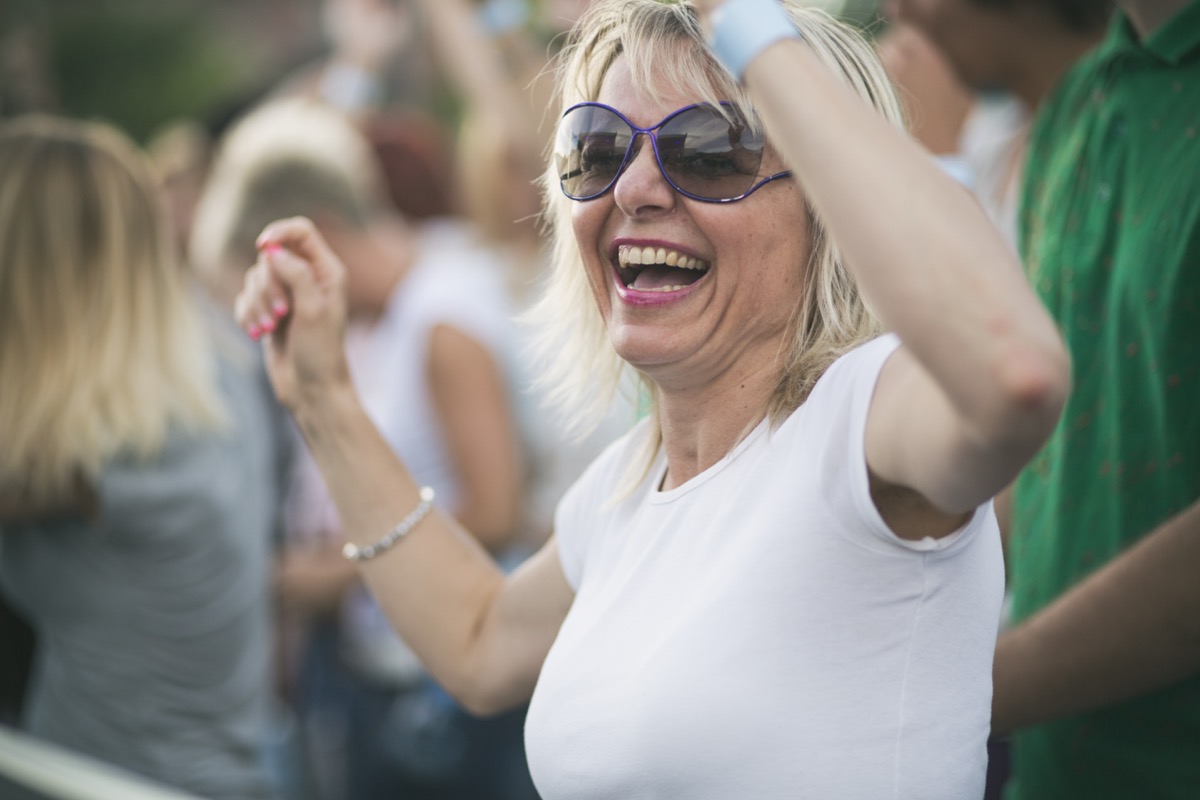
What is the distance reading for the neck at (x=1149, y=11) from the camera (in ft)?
6.49

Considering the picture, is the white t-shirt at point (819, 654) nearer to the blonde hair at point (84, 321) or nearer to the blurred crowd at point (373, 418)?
the blurred crowd at point (373, 418)

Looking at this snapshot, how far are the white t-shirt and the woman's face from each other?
0.57 feet

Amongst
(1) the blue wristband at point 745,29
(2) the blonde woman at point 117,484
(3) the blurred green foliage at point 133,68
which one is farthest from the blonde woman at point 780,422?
(3) the blurred green foliage at point 133,68

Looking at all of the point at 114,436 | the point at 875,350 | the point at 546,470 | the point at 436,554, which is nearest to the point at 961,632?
the point at 875,350

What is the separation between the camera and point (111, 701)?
2.86 m

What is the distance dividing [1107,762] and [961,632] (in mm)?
666

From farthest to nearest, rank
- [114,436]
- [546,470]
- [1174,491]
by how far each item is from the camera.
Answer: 1. [546,470]
2. [114,436]
3. [1174,491]

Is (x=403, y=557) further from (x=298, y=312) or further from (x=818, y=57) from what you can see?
(x=818, y=57)

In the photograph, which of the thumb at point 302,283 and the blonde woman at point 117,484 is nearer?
the thumb at point 302,283

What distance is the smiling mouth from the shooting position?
1585mm

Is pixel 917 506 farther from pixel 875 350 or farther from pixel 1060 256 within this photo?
pixel 1060 256

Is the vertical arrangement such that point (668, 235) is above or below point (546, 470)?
above

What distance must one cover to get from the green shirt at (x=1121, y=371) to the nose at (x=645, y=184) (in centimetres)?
75

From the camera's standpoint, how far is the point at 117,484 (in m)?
2.75
